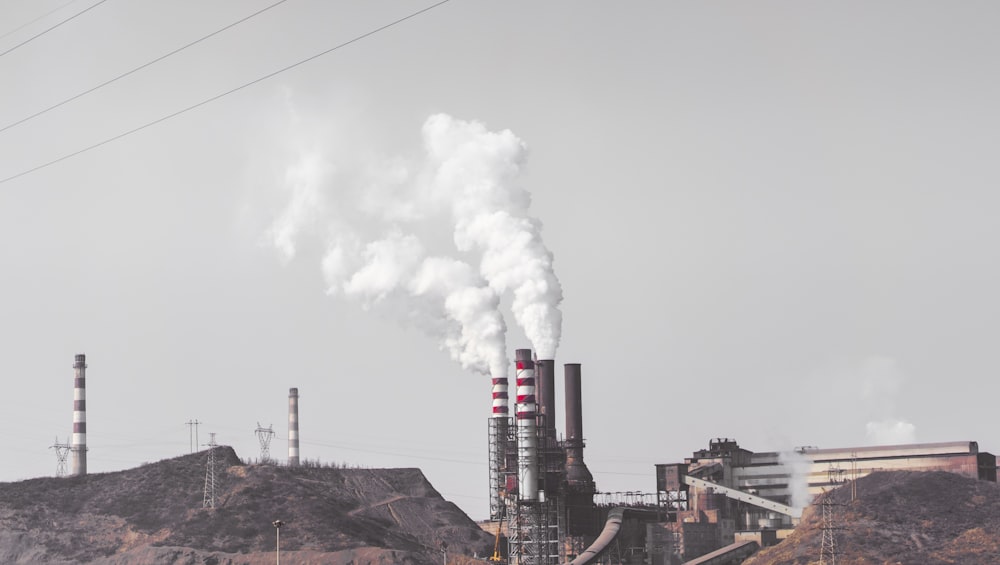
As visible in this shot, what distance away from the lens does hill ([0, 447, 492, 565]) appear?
95.4m

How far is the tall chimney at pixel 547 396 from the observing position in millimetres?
93006

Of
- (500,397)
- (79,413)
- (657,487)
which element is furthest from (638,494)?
(79,413)

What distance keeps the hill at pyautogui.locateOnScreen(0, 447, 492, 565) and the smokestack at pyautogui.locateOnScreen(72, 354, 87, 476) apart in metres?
2.14

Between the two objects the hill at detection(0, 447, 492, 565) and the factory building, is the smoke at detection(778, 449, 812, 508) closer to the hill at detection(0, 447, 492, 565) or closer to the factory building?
the factory building

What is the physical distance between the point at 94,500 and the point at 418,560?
32.7 meters

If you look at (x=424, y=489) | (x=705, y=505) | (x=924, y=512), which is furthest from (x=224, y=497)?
(x=924, y=512)

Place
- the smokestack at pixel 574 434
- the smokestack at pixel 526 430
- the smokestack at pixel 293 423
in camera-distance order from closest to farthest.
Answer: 1. the smokestack at pixel 526 430
2. the smokestack at pixel 574 434
3. the smokestack at pixel 293 423

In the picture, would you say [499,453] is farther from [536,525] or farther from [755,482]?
[755,482]

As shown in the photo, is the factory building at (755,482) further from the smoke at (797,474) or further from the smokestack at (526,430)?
the smokestack at (526,430)

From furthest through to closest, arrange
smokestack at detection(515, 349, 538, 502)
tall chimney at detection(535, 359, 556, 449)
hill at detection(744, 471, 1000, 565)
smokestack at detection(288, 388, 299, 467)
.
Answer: smokestack at detection(288, 388, 299, 467)
tall chimney at detection(535, 359, 556, 449)
smokestack at detection(515, 349, 538, 502)
hill at detection(744, 471, 1000, 565)

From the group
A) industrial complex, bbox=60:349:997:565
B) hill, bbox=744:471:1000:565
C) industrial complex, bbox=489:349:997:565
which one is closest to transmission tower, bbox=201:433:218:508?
industrial complex, bbox=60:349:997:565

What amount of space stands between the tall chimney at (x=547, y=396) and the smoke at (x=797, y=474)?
21359 mm

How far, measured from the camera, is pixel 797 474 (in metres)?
106

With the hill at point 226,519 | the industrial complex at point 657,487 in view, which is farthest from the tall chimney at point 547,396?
the hill at point 226,519
